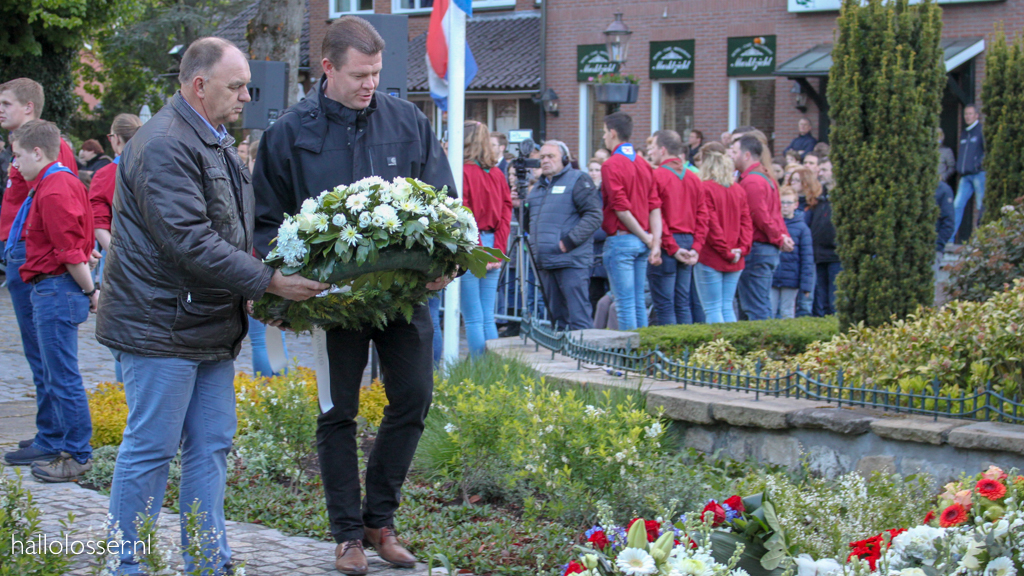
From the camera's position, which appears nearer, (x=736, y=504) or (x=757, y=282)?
(x=736, y=504)

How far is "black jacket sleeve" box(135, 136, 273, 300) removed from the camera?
3324 mm

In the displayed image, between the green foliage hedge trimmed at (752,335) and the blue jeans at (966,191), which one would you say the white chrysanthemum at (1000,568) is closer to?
the green foliage hedge trimmed at (752,335)

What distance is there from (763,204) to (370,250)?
6777 millimetres

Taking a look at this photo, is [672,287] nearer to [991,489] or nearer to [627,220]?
[627,220]

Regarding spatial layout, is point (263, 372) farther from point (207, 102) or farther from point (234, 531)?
point (207, 102)

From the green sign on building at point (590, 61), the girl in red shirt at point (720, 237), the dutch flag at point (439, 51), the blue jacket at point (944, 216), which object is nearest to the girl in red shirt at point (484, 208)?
the dutch flag at point (439, 51)

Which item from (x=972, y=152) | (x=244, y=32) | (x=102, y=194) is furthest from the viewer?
(x=244, y=32)

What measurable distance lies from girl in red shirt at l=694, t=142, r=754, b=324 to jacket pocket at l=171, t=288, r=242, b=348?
20.1ft

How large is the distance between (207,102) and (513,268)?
305 inches

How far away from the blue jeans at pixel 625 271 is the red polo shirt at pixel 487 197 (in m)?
1.00

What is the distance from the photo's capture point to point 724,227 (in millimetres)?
9078

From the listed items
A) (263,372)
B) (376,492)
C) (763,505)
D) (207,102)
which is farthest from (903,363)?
(263,372)

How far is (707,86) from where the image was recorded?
2133cm

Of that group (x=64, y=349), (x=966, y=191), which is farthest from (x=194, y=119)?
(x=966, y=191)
